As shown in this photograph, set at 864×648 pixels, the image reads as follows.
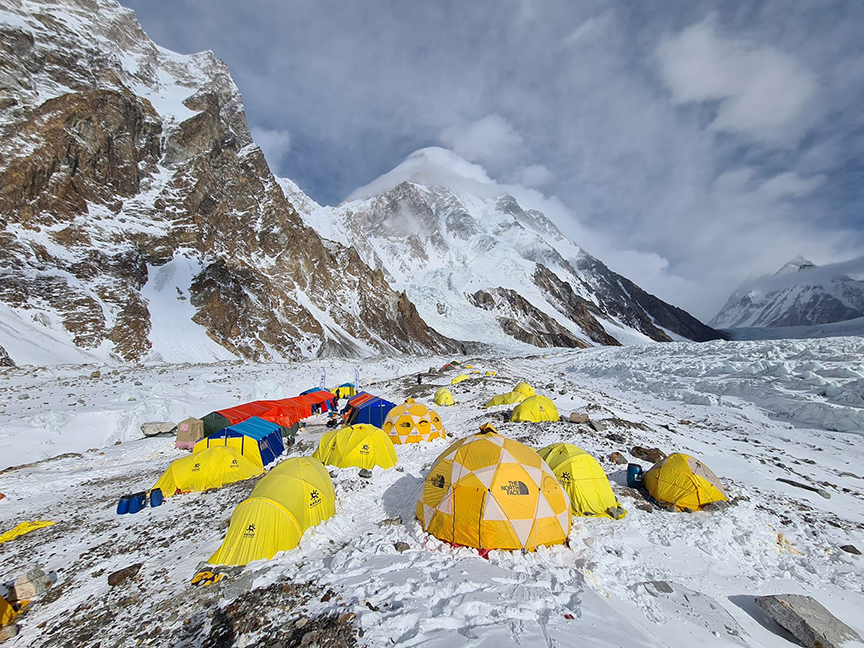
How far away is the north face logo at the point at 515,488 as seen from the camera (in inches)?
315

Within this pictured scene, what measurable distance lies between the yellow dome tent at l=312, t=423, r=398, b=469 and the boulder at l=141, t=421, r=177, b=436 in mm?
10465

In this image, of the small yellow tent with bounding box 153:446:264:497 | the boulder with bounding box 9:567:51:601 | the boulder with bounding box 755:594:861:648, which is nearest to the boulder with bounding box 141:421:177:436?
the small yellow tent with bounding box 153:446:264:497

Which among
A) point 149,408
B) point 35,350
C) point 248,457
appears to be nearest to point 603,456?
point 248,457

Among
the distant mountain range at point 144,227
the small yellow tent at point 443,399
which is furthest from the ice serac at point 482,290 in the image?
the small yellow tent at point 443,399

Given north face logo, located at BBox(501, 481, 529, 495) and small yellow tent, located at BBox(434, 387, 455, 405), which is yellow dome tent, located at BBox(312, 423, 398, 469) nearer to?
north face logo, located at BBox(501, 481, 529, 495)

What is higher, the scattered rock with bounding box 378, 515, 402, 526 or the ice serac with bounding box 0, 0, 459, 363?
the ice serac with bounding box 0, 0, 459, 363

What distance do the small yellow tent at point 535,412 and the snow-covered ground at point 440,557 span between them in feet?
3.99

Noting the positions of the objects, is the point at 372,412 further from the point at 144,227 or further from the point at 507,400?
the point at 144,227

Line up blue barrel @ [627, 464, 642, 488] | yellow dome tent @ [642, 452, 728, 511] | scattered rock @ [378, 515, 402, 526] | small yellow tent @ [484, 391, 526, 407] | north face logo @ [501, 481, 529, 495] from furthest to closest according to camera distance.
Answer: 1. small yellow tent @ [484, 391, 526, 407]
2. blue barrel @ [627, 464, 642, 488]
3. yellow dome tent @ [642, 452, 728, 511]
4. scattered rock @ [378, 515, 402, 526]
5. north face logo @ [501, 481, 529, 495]

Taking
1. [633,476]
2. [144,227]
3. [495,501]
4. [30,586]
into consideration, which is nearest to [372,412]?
[495,501]

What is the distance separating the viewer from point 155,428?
18.5 m

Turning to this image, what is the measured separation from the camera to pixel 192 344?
47781mm

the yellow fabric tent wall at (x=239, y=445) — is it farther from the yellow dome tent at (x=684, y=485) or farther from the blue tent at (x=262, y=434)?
the yellow dome tent at (x=684, y=485)

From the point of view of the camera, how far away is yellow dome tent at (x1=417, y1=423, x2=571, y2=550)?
300 inches
